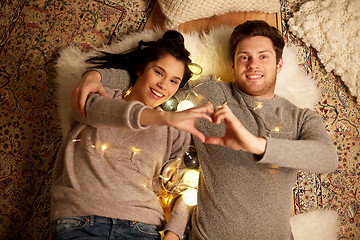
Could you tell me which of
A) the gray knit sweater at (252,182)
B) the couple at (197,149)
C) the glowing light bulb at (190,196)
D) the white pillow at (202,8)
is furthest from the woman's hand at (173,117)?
the white pillow at (202,8)

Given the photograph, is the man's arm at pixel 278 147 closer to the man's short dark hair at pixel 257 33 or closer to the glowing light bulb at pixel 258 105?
the glowing light bulb at pixel 258 105

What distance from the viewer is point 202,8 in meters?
1.60

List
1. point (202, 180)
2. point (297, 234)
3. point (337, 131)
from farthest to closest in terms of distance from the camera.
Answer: point (337, 131), point (297, 234), point (202, 180)

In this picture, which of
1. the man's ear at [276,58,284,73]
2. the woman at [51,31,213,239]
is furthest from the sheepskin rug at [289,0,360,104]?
the woman at [51,31,213,239]

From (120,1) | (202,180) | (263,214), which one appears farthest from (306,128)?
(120,1)

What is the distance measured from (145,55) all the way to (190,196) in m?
0.77

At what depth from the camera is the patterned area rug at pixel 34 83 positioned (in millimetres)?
1553

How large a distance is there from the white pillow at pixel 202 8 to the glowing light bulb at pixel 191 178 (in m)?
0.89

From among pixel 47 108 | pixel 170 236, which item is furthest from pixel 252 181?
pixel 47 108

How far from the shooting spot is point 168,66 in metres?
1.31

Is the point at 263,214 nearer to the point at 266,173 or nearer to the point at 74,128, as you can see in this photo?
the point at 266,173

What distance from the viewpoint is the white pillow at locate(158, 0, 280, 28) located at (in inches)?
62.1

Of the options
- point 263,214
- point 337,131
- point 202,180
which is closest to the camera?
point 263,214

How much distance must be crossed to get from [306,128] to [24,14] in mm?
1815
